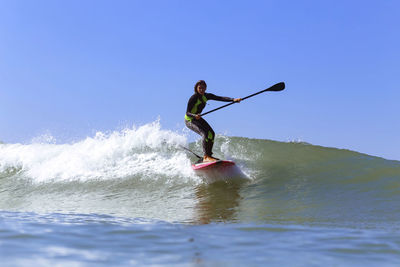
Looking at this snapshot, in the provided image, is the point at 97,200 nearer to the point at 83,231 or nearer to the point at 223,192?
the point at 223,192

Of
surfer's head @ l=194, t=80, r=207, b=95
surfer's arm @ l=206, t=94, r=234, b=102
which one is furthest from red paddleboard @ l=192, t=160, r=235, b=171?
surfer's head @ l=194, t=80, r=207, b=95

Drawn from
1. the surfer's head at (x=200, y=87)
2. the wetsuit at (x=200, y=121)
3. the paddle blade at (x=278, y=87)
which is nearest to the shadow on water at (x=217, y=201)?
the wetsuit at (x=200, y=121)

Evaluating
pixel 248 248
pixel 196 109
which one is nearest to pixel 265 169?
pixel 196 109

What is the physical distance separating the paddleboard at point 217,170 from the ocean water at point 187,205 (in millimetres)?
229

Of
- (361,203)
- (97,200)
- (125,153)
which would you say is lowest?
(361,203)

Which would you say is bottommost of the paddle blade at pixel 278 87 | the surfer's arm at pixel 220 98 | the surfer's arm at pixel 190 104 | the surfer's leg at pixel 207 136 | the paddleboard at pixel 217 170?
the paddleboard at pixel 217 170

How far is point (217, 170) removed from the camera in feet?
24.1

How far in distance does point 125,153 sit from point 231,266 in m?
7.49

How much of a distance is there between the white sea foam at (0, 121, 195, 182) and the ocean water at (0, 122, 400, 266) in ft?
0.10

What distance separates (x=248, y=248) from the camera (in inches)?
106

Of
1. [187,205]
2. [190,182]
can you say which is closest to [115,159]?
[190,182]

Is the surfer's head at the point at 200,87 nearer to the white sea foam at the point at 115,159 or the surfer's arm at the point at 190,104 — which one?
the surfer's arm at the point at 190,104

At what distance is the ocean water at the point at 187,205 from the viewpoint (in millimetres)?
2525

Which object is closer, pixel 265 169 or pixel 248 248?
pixel 248 248
